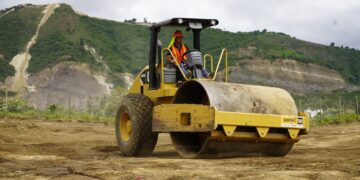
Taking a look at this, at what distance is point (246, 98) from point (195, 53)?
156 cm

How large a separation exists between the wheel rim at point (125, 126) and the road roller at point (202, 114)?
0.07 ft

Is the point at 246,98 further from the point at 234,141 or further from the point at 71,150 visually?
the point at 71,150

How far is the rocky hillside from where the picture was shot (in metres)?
72.0

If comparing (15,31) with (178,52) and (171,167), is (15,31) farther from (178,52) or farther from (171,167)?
(171,167)

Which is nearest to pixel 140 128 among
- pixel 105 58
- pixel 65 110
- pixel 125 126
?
pixel 125 126

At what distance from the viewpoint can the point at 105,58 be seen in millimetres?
81875

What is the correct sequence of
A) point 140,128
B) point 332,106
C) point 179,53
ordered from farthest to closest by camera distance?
point 332,106 → point 179,53 → point 140,128

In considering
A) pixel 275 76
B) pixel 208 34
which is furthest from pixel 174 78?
pixel 208 34

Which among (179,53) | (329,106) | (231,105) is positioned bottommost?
(329,106)

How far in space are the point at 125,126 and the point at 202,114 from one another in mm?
3060

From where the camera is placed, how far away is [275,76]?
72375mm

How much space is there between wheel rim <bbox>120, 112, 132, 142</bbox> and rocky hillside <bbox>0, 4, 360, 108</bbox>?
51.4 m

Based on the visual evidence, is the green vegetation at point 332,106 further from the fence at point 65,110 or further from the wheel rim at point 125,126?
the wheel rim at point 125,126

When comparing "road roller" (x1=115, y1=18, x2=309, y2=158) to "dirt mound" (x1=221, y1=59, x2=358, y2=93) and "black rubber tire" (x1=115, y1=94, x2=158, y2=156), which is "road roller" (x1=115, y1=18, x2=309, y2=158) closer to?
"black rubber tire" (x1=115, y1=94, x2=158, y2=156)
